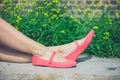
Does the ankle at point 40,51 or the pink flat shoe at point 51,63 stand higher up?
the ankle at point 40,51

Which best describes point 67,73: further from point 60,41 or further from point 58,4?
point 58,4

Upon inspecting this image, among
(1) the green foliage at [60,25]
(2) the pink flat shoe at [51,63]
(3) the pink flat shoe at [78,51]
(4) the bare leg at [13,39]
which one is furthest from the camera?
(1) the green foliage at [60,25]

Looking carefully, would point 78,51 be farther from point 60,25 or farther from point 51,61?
point 60,25

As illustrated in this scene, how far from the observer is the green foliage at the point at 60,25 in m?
3.83

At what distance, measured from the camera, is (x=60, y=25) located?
13.3 feet

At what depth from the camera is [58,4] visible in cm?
452

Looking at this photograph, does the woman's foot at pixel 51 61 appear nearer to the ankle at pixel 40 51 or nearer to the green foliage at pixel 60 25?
the ankle at pixel 40 51

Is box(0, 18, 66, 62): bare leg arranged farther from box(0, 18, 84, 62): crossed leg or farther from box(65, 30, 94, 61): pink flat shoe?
box(65, 30, 94, 61): pink flat shoe

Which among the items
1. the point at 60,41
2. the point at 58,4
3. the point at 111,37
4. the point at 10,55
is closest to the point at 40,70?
the point at 10,55

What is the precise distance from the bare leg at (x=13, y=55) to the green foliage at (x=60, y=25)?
67 centimetres

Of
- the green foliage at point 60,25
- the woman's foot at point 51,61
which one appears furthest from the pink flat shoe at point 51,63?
the green foliage at point 60,25

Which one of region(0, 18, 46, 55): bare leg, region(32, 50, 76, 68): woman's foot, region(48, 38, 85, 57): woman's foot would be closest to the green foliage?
region(48, 38, 85, 57): woman's foot

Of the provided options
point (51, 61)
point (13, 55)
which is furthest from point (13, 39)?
point (51, 61)

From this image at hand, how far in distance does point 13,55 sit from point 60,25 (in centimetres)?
99
